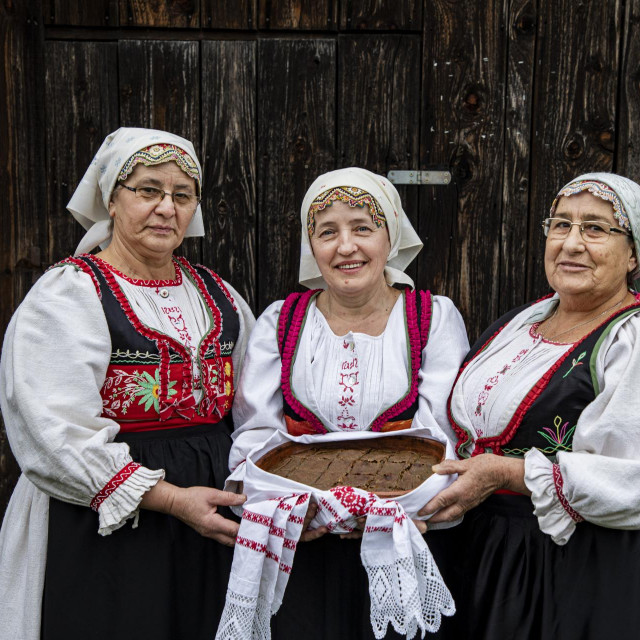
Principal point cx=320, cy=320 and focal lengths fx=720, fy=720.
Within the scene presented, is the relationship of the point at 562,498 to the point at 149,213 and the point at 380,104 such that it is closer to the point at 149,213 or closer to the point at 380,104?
the point at 149,213

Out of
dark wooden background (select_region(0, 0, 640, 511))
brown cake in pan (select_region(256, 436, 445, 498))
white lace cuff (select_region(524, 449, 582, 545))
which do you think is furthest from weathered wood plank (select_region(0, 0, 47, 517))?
white lace cuff (select_region(524, 449, 582, 545))

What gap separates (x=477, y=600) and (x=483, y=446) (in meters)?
0.45

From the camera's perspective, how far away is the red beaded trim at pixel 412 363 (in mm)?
2248

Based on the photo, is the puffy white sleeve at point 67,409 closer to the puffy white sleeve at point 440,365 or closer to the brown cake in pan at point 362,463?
the brown cake in pan at point 362,463

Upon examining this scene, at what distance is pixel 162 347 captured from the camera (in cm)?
221

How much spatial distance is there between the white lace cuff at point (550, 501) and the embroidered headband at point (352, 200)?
91 cm

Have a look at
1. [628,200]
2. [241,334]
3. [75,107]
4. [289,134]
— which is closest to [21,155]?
[75,107]

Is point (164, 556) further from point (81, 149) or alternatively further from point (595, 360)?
point (81, 149)

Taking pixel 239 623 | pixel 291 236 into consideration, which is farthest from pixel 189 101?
pixel 239 623

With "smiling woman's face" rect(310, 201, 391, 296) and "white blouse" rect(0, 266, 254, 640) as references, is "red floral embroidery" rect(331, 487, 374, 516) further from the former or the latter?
"smiling woman's face" rect(310, 201, 391, 296)

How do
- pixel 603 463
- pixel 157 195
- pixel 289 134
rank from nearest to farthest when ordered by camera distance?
1. pixel 603 463
2. pixel 157 195
3. pixel 289 134

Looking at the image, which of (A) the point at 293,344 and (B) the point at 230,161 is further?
(B) the point at 230,161

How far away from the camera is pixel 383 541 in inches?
75.2

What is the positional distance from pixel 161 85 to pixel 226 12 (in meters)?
0.38
